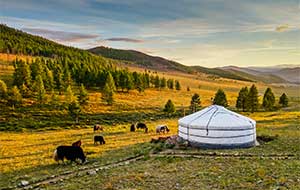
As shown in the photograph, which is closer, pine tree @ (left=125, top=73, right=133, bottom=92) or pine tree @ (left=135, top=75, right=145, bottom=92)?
pine tree @ (left=125, top=73, right=133, bottom=92)

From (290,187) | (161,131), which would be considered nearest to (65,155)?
(290,187)

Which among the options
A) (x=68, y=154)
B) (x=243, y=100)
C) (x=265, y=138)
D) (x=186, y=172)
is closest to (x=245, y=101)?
(x=243, y=100)

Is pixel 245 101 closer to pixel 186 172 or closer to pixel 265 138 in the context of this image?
pixel 265 138

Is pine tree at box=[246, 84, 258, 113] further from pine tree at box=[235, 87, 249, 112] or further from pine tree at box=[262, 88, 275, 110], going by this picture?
pine tree at box=[262, 88, 275, 110]

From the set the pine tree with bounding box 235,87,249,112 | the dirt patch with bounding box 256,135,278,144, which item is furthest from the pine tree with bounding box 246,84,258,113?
the dirt patch with bounding box 256,135,278,144

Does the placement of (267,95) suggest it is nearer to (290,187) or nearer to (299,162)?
(299,162)

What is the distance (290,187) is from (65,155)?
480 inches

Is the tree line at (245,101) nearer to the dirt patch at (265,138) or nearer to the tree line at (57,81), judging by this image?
the tree line at (57,81)

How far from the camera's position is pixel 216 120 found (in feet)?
82.3

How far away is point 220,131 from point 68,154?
10417mm

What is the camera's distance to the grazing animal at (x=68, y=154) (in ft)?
64.7

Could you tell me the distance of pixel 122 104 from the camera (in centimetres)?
7381

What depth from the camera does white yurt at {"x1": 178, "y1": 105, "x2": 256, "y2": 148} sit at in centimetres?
2439

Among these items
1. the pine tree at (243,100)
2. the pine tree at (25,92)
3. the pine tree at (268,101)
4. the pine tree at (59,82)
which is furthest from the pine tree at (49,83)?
the pine tree at (268,101)
